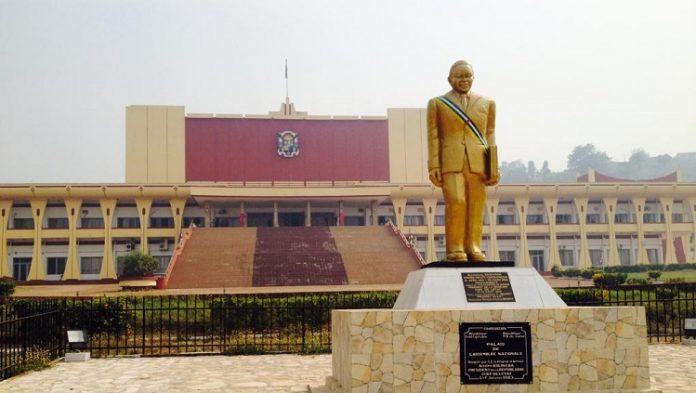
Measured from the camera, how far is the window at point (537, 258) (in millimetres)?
45125

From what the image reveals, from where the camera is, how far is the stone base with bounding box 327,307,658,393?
8773 mm

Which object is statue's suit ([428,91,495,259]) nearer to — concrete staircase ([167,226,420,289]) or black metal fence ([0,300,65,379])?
black metal fence ([0,300,65,379])

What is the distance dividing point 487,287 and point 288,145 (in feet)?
133

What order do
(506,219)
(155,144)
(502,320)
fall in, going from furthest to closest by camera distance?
(155,144) → (506,219) → (502,320)

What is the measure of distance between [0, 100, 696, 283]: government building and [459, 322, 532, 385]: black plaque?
110ft

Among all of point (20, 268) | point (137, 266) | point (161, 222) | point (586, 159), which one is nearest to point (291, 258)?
point (137, 266)

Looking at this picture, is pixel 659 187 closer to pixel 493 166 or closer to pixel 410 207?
pixel 410 207

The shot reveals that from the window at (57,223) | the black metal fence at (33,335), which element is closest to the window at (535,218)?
the window at (57,223)

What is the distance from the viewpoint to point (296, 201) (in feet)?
147

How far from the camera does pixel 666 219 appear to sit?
1796 inches

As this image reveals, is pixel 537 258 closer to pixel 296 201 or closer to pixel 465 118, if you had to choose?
pixel 296 201

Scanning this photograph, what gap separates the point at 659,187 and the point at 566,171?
95998mm

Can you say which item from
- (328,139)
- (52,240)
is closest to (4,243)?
(52,240)

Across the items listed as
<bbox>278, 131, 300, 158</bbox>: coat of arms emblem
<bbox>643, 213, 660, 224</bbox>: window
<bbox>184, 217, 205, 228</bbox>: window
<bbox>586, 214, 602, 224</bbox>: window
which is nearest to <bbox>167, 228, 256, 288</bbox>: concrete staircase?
Answer: <bbox>184, 217, 205, 228</bbox>: window
